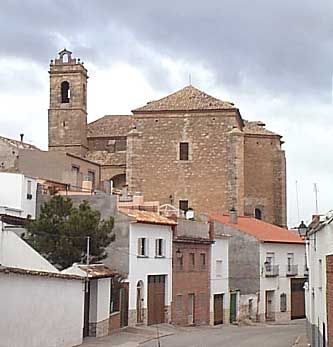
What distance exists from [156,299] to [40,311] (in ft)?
52.2

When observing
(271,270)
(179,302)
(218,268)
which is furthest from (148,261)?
(271,270)

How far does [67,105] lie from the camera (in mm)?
67125

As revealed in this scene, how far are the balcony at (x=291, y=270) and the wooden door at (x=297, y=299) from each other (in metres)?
0.46

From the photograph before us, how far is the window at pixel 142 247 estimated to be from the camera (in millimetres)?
37312

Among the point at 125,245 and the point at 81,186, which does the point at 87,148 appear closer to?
the point at 81,186

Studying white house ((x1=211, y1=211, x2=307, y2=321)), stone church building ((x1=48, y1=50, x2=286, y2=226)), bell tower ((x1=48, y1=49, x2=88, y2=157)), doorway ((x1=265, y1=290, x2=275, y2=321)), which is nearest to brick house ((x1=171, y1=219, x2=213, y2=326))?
white house ((x1=211, y1=211, x2=307, y2=321))

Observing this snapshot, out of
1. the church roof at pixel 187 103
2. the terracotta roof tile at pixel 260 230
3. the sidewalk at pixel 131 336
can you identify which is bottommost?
the sidewalk at pixel 131 336

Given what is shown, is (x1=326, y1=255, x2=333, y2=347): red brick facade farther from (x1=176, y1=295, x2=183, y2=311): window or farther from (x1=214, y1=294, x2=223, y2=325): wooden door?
(x1=214, y1=294, x2=223, y2=325): wooden door

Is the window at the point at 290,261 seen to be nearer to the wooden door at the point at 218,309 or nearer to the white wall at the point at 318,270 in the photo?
the wooden door at the point at 218,309

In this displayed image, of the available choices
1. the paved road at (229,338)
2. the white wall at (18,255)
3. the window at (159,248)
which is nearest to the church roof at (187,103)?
the window at (159,248)

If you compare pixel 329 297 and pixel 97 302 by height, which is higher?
pixel 329 297

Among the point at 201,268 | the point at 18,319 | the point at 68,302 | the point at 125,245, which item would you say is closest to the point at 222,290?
the point at 201,268

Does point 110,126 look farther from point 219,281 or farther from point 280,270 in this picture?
point 219,281

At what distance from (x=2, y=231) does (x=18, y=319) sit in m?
4.88
